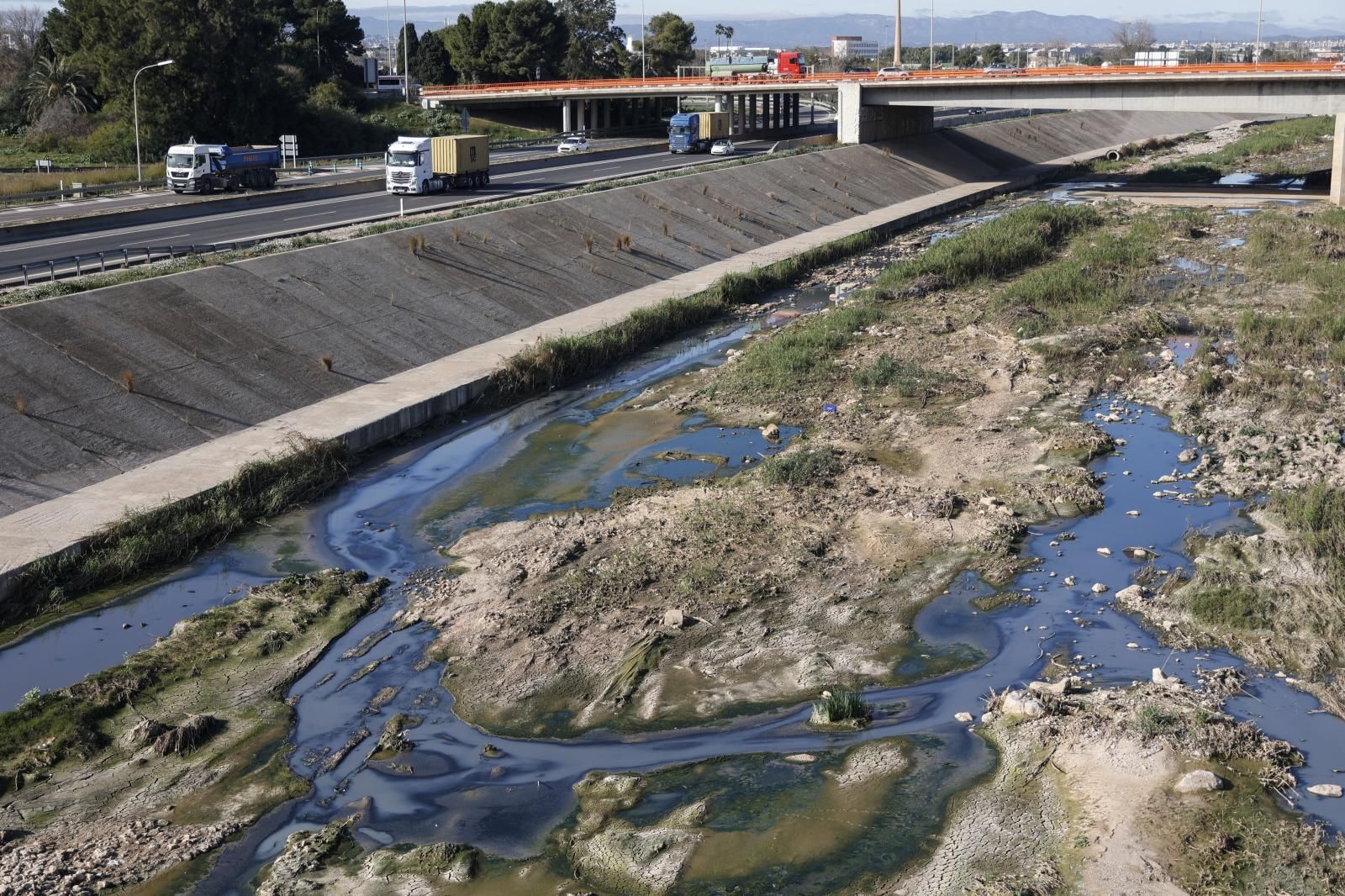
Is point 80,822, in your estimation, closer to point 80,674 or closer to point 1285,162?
Answer: point 80,674

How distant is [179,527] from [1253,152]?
8991 cm

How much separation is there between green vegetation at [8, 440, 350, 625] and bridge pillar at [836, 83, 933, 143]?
6124cm

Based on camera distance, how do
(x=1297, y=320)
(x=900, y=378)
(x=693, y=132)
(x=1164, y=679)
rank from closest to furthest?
(x=1164, y=679)
(x=900, y=378)
(x=1297, y=320)
(x=693, y=132)

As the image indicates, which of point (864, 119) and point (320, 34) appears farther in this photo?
point (320, 34)

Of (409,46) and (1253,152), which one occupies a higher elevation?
(409,46)

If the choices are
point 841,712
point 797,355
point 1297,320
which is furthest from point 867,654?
point 1297,320

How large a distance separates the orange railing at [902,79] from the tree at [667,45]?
27391 mm

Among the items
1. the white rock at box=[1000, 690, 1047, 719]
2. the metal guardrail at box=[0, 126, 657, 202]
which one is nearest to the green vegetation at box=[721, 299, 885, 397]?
the white rock at box=[1000, 690, 1047, 719]

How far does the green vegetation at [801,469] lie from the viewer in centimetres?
2589

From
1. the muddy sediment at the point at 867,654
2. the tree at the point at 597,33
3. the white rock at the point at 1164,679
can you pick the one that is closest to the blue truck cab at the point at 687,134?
the tree at the point at 597,33

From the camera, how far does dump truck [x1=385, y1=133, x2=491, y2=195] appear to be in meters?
62.4

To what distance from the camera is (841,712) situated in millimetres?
17406

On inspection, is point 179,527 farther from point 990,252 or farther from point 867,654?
point 990,252

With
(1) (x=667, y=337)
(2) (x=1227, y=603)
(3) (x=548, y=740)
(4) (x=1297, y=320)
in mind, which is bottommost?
(3) (x=548, y=740)
